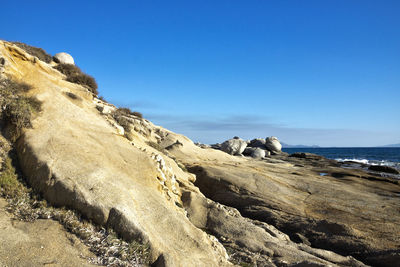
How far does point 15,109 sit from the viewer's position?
7.90 metres

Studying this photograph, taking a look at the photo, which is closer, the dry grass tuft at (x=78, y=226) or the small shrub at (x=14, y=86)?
the dry grass tuft at (x=78, y=226)

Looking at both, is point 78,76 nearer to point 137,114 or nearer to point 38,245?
point 137,114

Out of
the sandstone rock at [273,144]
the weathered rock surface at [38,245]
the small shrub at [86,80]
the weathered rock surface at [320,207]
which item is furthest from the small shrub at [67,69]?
the sandstone rock at [273,144]

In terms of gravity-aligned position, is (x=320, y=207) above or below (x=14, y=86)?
below

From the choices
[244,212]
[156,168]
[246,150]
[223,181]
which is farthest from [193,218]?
[246,150]

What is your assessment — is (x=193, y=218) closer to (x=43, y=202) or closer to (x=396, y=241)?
(x=43, y=202)

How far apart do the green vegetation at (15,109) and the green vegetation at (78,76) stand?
25.3ft

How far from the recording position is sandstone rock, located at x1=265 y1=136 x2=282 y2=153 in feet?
151

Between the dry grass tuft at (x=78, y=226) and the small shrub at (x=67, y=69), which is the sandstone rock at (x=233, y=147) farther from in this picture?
the dry grass tuft at (x=78, y=226)

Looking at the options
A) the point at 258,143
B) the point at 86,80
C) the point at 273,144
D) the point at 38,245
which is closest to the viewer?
the point at 38,245

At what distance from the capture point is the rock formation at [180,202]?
21.2ft

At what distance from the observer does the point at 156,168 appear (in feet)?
29.1

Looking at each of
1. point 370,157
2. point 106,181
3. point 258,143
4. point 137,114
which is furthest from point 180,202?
point 370,157

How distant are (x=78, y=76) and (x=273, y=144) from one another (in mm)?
36539
